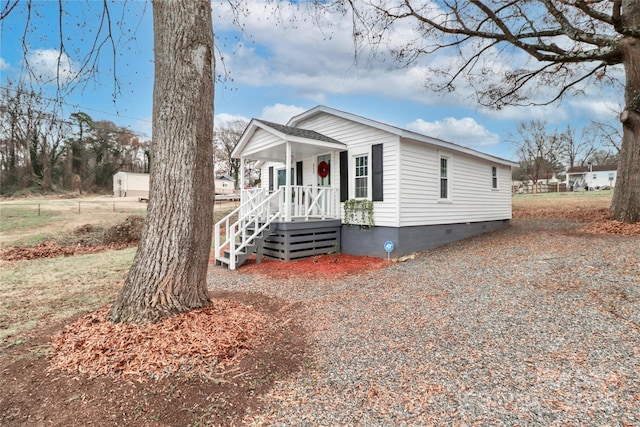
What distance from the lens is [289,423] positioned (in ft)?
7.13

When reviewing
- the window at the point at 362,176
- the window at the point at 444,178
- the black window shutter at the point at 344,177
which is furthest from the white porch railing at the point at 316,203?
the window at the point at 444,178

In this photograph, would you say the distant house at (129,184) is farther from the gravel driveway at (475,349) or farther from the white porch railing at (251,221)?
the gravel driveway at (475,349)

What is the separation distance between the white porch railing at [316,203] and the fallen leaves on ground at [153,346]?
5490mm

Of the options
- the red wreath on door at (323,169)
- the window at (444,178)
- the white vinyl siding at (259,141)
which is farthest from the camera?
the red wreath on door at (323,169)

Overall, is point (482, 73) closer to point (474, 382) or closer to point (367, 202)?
point (367, 202)

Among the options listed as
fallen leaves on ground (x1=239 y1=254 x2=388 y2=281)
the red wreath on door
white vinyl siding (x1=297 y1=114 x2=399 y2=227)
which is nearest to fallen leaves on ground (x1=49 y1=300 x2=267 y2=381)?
fallen leaves on ground (x1=239 y1=254 x2=388 y2=281)

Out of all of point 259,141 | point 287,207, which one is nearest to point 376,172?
point 287,207

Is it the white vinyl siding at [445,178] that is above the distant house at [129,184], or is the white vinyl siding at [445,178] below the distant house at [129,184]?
below

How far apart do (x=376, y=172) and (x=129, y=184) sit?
38375mm

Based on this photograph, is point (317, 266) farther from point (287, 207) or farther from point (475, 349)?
point (475, 349)

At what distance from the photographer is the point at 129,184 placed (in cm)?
3788

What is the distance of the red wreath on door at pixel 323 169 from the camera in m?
9.96

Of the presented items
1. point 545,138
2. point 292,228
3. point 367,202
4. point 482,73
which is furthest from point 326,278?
point 545,138

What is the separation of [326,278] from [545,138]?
1259 inches
